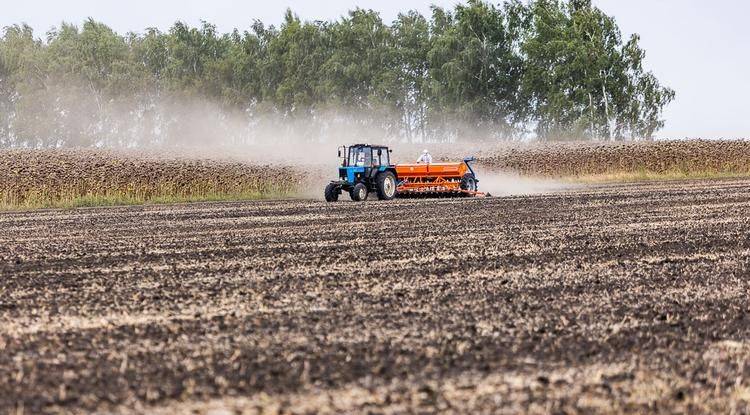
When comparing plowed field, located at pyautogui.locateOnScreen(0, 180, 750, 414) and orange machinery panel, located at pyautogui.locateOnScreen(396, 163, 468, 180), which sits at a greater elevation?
orange machinery panel, located at pyautogui.locateOnScreen(396, 163, 468, 180)

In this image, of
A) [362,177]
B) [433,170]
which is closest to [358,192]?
[362,177]

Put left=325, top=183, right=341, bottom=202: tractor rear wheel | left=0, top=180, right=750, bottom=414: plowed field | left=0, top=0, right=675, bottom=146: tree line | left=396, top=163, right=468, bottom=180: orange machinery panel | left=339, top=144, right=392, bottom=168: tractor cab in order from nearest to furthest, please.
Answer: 1. left=0, top=180, right=750, bottom=414: plowed field
2. left=325, top=183, right=341, bottom=202: tractor rear wheel
3. left=339, top=144, right=392, bottom=168: tractor cab
4. left=396, top=163, right=468, bottom=180: orange machinery panel
5. left=0, top=0, right=675, bottom=146: tree line

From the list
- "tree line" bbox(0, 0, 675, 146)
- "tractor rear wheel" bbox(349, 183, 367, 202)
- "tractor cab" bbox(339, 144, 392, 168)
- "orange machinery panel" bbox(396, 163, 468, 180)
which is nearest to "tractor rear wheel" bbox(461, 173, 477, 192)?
"orange machinery panel" bbox(396, 163, 468, 180)

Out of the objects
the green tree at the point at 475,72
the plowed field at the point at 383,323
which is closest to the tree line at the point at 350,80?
the green tree at the point at 475,72

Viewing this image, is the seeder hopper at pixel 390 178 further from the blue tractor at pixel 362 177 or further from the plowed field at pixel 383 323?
the plowed field at pixel 383 323

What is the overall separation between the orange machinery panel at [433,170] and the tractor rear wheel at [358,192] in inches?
68.3

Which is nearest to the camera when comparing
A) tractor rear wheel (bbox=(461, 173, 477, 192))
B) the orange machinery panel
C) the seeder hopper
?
the seeder hopper

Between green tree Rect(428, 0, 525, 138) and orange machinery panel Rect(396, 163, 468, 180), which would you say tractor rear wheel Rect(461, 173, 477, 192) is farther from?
green tree Rect(428, 0, 525, 138)

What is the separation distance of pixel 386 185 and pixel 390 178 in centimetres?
34

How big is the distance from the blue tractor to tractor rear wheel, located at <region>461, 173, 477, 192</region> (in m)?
1.93

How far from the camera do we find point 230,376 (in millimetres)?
4711

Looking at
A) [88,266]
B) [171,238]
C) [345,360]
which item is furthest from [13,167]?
[345,360]

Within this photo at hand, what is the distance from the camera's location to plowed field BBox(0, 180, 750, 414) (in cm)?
440

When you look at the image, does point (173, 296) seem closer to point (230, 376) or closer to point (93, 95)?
point (230, 376)
